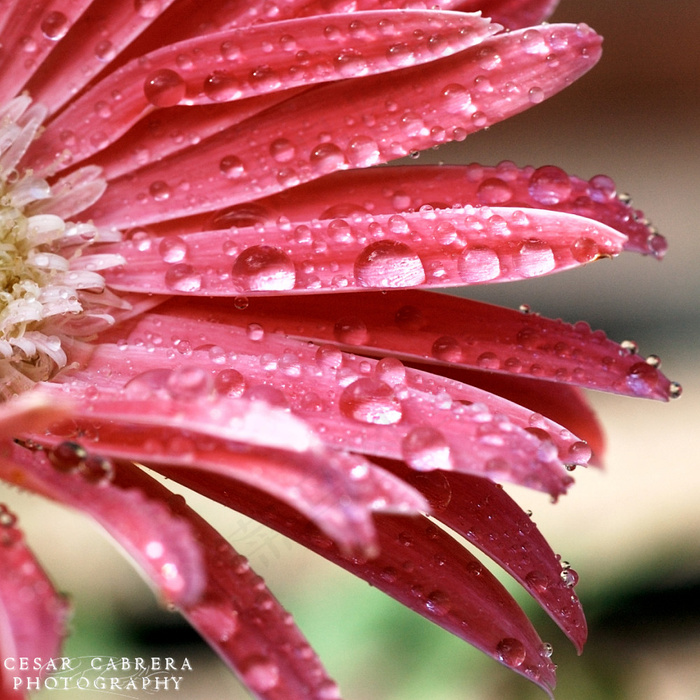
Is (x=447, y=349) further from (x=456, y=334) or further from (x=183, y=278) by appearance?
(x=183, y=278)

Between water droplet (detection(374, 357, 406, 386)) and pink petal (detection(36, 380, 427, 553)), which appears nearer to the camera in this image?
pink petal (detection(36, 380, 427, 553))

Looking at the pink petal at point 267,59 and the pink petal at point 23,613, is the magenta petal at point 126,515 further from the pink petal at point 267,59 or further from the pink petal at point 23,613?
the pink petal at point 267,59

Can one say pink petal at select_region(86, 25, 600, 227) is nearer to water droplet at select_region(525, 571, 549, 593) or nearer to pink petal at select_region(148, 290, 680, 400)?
pink petal at select_region(148, 290, 680, 400)

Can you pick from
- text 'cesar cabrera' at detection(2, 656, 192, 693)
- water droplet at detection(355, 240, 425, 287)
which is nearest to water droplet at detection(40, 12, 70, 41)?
water droplet at detection(355, 240, 425, 287)

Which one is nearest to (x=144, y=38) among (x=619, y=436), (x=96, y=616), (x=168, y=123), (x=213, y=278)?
→ (x=168, y=123)

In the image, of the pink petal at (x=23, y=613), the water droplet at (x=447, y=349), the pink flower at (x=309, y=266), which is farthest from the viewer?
the water droplet at (x=447, y=349)

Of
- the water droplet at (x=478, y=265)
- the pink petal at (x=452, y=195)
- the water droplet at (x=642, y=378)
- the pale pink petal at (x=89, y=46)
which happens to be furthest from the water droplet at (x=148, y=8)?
the water droplet at (x=642, y=378)

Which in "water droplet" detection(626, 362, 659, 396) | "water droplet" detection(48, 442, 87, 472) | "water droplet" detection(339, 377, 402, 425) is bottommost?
"water droplet" detection(48, 442, 87, 472)
